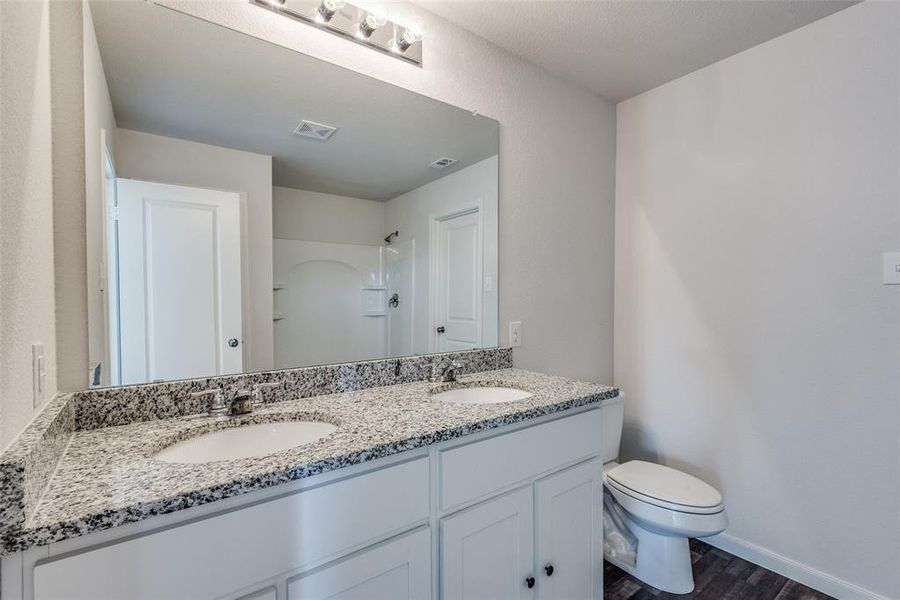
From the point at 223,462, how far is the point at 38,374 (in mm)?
419

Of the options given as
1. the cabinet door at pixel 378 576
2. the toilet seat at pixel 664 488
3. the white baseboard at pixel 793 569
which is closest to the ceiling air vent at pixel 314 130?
the cabinet door at pixel 378 576

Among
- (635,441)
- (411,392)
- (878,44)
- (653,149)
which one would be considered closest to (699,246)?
(653,149)

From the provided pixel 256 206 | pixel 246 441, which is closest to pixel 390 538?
pixel 246 441

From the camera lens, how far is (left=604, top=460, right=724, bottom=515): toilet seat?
152 centimetres

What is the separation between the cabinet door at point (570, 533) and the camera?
1231 millimetres

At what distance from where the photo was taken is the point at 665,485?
5.44 feet

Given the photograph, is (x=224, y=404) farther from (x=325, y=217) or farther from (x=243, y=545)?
(x=325, y=217)

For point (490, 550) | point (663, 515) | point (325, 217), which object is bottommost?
point (663, 515)

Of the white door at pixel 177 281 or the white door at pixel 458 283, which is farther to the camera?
the white door at pixel 458 283

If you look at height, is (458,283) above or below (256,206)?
below

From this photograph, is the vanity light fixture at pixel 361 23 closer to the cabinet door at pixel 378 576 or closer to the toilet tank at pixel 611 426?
the cabinet door at pixel 378 576

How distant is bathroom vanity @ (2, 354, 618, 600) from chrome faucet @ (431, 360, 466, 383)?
111 mm

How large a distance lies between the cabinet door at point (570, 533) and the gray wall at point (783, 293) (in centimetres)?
91

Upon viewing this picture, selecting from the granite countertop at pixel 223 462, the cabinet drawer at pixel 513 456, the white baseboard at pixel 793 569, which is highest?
the granite countertop at pixel 223 462
